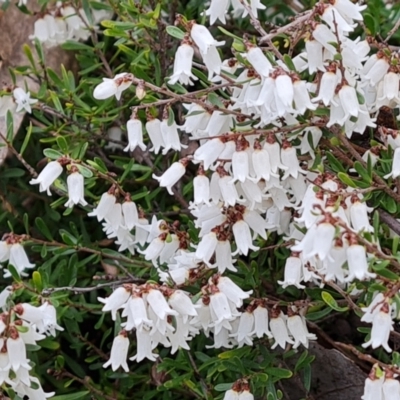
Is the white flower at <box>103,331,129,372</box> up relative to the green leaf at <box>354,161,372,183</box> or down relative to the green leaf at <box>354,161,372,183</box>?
down

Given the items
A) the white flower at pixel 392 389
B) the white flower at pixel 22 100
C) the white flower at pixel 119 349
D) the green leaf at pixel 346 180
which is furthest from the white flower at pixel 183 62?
the white flower at pixel 392 389

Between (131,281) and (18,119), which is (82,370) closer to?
(131,281)

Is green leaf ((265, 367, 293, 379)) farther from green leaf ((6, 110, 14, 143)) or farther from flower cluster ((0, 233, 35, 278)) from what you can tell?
green leaf ((6, 110, 14, 143))

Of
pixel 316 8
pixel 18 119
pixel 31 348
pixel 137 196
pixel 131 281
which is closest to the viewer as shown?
pixel 316 8

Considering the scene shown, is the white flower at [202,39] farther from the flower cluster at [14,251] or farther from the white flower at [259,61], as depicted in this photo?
the flower cluster at [14,251]

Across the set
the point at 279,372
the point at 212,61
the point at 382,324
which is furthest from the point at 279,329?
the point at 212,61

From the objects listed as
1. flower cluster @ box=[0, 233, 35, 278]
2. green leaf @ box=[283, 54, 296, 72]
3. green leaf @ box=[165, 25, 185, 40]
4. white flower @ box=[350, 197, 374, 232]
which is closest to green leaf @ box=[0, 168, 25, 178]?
flower cluster @ box=[0, 233, 35, 278]

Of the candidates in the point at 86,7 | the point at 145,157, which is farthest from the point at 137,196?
the point at 86,7
